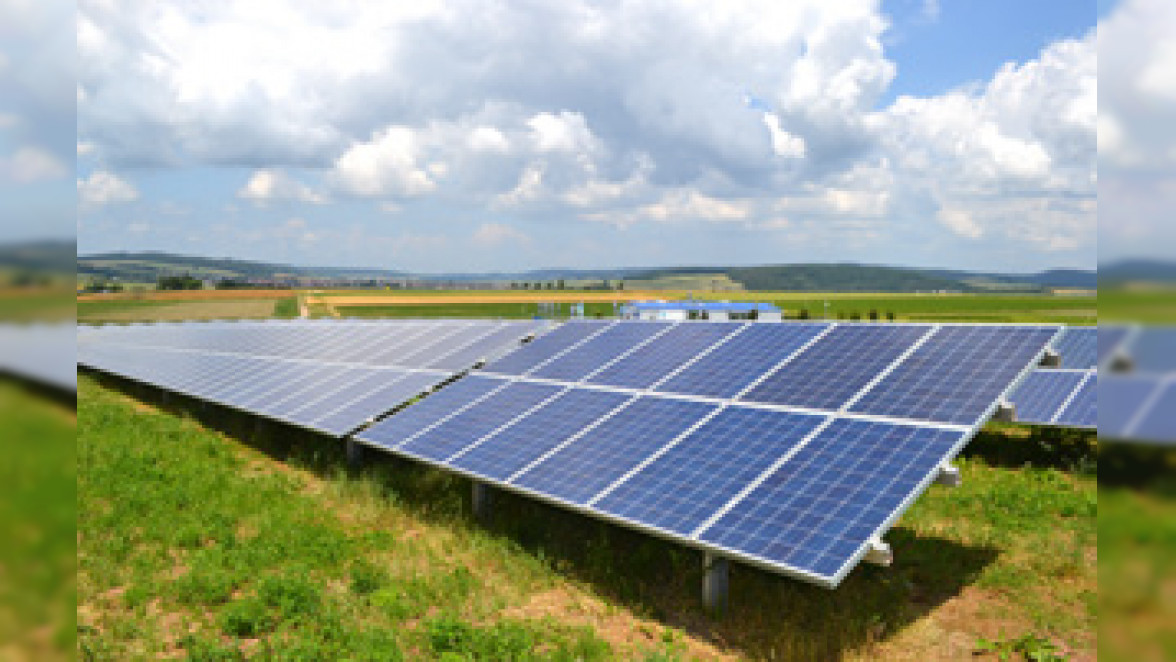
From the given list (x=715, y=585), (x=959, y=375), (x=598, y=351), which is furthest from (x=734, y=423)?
(x=598, y=351)

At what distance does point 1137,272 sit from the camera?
5.56 feet

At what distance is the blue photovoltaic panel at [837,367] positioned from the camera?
11070 mm

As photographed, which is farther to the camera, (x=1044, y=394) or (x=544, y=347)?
(x=1044, y=394)

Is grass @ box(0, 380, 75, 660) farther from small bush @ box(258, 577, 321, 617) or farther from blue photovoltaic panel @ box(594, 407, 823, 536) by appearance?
small bush @ box(258, 577, 321, 617)

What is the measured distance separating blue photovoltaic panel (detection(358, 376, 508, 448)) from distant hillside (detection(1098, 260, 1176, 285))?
43.1 ft

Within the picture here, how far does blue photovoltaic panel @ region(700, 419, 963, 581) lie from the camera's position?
792 centimetres

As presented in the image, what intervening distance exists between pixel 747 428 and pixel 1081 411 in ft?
36.2

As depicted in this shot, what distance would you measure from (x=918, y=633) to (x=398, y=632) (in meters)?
6.35

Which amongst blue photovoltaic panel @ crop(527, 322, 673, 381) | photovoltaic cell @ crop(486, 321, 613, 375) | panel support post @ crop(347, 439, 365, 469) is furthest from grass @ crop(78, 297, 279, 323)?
blue photovoltaic panel @ crop(527, 322, 673, 381)

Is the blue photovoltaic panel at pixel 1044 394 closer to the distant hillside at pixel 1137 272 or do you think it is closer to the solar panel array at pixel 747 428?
the solar panel array at pixel 747 428

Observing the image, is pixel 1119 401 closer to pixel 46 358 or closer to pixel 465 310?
pixel 46 358

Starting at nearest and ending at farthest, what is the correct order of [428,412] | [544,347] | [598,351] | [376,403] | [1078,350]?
[428,412] < [598,351] < [376,403] < [544,347] < [1078,350]

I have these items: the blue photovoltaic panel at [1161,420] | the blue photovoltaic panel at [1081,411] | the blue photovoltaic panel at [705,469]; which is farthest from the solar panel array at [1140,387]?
the blue photovoltaic panel at [1081,411]

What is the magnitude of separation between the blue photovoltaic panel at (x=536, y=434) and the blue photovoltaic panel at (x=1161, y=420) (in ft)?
33.1
